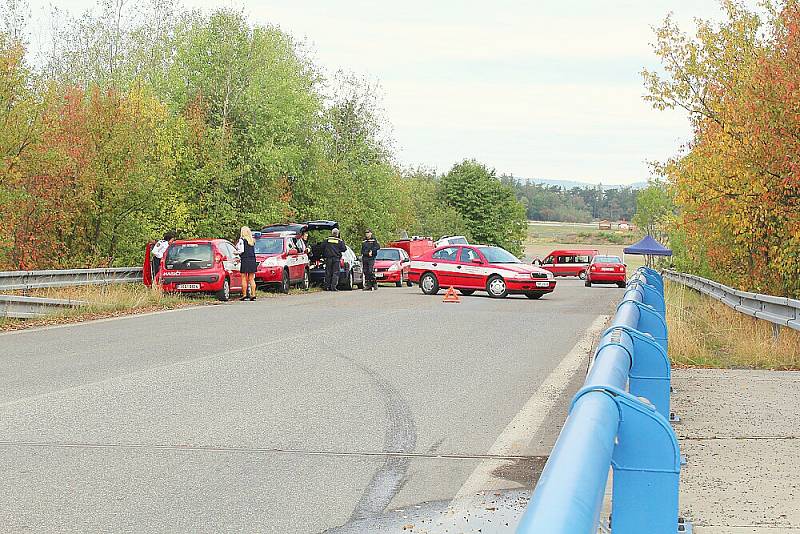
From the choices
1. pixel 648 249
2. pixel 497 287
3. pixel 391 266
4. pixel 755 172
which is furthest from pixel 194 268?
pixel 648 249

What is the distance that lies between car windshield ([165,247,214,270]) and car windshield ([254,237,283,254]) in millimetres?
5191

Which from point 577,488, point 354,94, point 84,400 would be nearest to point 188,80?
point 354,94

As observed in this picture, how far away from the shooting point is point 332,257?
111 ft

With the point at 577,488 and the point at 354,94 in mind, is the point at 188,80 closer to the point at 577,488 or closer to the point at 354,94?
the point at 354,94

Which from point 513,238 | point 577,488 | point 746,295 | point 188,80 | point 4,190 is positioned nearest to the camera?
point 577,488

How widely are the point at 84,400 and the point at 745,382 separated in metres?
6.70

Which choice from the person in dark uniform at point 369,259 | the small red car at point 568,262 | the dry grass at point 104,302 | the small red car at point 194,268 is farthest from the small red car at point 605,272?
the dry grass at point 104,302

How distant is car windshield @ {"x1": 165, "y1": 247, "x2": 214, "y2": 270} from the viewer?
2592 centimetres

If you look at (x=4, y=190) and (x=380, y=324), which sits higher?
(x=4, y=190)

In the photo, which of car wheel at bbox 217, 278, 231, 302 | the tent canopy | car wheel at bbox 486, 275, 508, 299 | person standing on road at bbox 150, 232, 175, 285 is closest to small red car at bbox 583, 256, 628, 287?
the tent canopy

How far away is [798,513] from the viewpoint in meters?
5.82

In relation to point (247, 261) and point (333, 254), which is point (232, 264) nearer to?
point (247, 261)

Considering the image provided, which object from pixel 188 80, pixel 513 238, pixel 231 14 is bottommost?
pixel 513 238

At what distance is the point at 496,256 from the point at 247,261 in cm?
811
